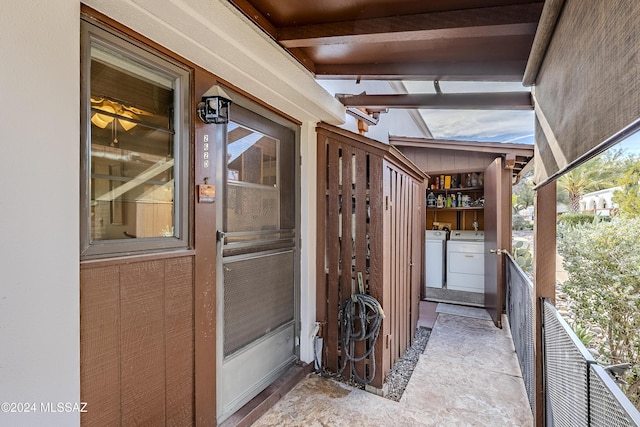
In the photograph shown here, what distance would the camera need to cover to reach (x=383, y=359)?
252cm

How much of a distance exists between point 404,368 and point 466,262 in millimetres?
2852

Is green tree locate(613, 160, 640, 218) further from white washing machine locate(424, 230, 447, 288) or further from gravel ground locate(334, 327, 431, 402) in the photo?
white washing machine locate(424, 230, 447, 288)

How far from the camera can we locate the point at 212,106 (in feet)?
5.57

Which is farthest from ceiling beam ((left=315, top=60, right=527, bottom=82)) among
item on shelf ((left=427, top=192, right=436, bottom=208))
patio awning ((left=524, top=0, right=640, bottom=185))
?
item on shelf ((left=427, top=192, right=436, bottom=208))

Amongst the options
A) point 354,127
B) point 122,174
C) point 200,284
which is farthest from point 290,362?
point 354,127

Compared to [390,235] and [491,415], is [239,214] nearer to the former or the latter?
[390,235]

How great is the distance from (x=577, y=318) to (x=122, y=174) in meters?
2.90

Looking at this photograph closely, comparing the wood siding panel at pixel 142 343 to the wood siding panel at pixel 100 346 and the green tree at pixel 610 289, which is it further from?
the green tree at pixel 610 289

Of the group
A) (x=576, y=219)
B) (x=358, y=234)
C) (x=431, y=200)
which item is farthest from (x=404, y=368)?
(x=431, y=200)

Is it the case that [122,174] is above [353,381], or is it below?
A: above

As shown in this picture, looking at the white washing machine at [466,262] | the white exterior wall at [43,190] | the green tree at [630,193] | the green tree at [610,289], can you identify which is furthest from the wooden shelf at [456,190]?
the white exterior wall at [43,190]

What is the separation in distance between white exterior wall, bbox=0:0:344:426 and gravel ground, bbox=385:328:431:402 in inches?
82.7

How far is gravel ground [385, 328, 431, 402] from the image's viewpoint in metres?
2.50

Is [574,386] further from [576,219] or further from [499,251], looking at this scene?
[499,251]
